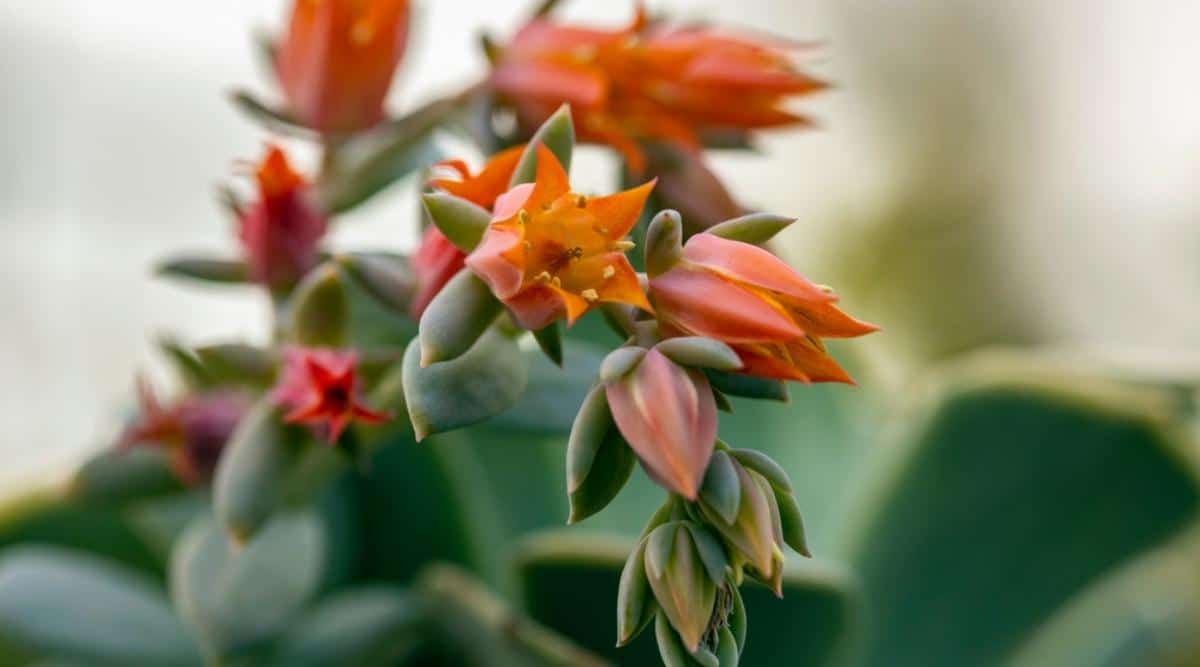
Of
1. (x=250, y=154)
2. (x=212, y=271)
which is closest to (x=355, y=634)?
(x=212, y=271)

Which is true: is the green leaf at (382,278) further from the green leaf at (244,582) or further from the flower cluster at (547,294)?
the green leaf at (244,582)

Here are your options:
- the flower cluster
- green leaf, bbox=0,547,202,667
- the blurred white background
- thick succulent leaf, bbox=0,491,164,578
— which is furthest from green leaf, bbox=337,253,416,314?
the blurred white background

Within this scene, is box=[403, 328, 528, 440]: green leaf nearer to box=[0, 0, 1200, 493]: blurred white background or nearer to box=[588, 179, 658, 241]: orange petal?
box=[588, 179, 658, 241]: orange petal

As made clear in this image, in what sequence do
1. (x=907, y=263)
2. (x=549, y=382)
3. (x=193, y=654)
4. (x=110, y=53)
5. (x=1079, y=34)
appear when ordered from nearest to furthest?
(x=549, y=382), (x=193, y=654), (x=907, y=263), (x=110, y=53), (x=1079, y=34)

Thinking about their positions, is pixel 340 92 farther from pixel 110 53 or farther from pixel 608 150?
pixel 110 53

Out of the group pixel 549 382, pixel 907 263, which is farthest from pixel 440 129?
pixel 907 263

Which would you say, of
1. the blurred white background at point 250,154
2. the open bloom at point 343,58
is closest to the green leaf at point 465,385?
the open bloom at point 343,58
